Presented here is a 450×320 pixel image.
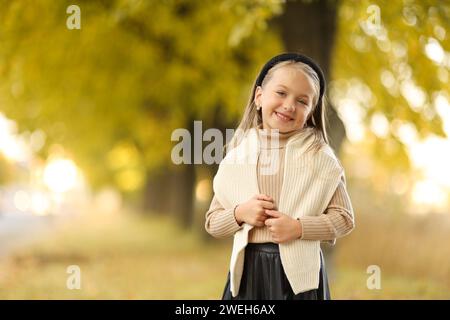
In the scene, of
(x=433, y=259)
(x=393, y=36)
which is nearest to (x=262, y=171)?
(x=393, y=36)

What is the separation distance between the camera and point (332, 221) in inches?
113

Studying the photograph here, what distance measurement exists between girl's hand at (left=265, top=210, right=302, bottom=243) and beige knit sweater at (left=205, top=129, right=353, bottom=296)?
36 mm

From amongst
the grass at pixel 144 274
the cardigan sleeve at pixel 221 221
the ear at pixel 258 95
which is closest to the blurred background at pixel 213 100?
the grass at pixel 144 274

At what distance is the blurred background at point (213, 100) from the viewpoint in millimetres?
7238

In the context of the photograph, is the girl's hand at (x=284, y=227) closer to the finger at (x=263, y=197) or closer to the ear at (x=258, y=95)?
the finger at (x=263, y=197)

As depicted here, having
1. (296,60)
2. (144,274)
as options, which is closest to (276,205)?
(296,60)

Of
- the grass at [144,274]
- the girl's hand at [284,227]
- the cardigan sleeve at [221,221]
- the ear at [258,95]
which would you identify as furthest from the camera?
the grass at [144,274]

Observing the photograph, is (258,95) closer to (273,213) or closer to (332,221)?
(273,213)

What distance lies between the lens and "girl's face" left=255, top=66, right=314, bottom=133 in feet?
9.57

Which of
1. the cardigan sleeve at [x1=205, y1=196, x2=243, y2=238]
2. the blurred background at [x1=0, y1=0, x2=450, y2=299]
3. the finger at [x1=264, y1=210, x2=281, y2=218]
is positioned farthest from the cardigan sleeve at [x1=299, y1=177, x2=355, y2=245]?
the blurred background at [x1=0, y1=0, x2=450, y2=299]

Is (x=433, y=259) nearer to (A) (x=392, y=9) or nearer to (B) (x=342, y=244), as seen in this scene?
(B) (x=342, y=244)

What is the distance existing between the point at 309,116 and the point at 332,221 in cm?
59

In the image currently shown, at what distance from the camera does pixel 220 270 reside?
1002cm

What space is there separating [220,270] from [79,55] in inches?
174
